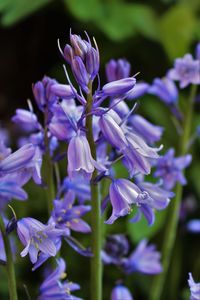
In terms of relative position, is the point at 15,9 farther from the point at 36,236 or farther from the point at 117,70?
the point at 36,236

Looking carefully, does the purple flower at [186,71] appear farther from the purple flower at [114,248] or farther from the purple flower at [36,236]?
the purple flower at [36,236]

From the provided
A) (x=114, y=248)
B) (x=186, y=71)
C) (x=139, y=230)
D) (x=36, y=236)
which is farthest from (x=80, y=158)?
(x=139, y=230)

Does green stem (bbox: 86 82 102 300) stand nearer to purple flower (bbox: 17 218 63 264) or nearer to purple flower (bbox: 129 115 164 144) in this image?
purple flower (bbox: 17 218 63 264)

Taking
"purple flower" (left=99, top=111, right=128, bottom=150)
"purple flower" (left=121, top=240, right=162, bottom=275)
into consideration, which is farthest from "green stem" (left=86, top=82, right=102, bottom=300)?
"purple flower" (left=121, top=240, right=162, bottom=275)

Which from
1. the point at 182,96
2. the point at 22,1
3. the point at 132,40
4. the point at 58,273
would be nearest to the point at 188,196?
the point at 182,96

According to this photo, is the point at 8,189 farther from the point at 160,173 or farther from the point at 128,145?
the point at 160,173

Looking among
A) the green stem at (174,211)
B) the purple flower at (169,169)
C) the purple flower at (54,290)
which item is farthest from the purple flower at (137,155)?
the green stem at (174,211)
